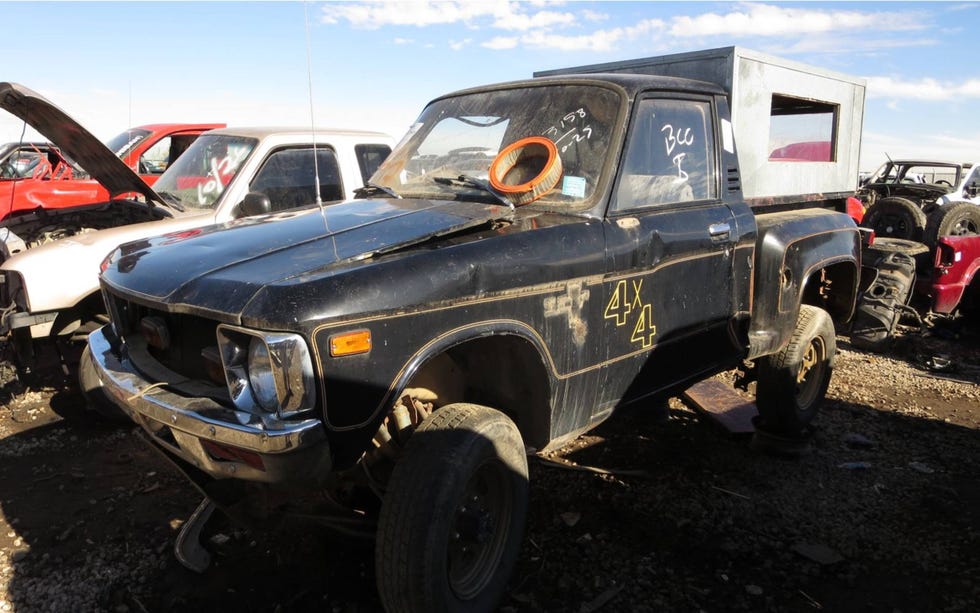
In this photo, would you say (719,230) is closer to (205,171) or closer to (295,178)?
(295,178)

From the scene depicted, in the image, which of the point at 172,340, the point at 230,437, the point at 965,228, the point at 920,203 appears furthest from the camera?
the point at 920,203

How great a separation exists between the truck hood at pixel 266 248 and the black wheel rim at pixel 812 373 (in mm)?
2839

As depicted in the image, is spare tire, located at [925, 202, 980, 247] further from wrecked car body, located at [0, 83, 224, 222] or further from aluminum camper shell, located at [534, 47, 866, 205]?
wrecked car body, located at [0, 83, 224, 222]

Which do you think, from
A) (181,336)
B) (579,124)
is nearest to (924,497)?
(579,124)

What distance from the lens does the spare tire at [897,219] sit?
10078 millimetres

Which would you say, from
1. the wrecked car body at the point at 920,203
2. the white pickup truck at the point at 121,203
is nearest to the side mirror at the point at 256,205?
the white pickup truck at the point at 121,203

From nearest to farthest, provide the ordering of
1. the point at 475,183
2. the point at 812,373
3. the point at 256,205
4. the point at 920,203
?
the point at 475,183 < the point at 256,205 < the point at 812,373 < the point at 920,203

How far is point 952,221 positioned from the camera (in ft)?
28.7

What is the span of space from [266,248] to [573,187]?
1.37 metres

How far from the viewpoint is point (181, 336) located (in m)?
2.71

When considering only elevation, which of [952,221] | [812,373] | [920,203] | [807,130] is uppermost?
[807,130]

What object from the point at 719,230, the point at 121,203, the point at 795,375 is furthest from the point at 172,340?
the point at 121,203

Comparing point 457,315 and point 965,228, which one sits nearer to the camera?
point 457,315

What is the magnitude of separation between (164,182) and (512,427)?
171 inches
